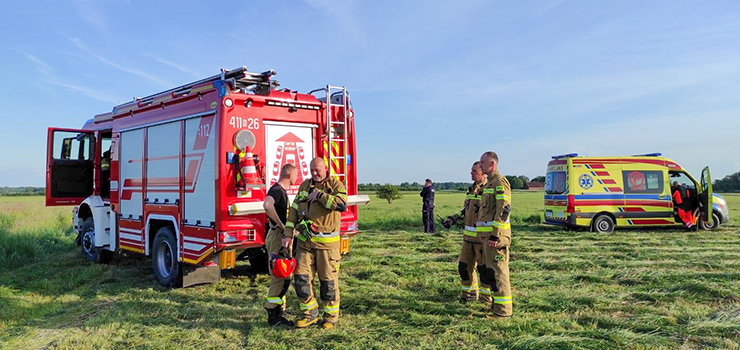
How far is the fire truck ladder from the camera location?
766cm

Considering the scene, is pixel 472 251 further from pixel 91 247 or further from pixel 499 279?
pixel 91 247

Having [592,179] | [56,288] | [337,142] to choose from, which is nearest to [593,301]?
[337,142]

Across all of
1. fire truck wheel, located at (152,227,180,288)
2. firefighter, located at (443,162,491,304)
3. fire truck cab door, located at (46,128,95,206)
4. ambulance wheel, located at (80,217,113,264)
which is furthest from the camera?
fire truck cab door, located at (46,128,95,206)

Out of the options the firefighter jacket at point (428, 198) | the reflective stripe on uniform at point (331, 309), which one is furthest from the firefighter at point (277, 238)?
the firefighter jacket at point (428, 198)

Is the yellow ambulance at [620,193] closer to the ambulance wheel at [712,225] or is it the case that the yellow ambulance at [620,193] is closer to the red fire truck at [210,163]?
the ambulance wheel at [712,225]

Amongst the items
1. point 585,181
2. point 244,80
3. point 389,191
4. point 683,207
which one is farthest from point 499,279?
point 389,191

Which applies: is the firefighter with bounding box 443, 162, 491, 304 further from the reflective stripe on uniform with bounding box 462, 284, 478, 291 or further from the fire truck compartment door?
the fire truck compartment door

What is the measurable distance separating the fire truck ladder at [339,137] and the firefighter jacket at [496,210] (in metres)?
2.43

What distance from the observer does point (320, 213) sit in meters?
5.45

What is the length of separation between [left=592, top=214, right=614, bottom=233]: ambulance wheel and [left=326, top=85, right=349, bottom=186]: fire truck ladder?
9824mm

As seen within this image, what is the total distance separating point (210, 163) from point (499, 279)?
403cm

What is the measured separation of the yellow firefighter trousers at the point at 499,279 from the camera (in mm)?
5625

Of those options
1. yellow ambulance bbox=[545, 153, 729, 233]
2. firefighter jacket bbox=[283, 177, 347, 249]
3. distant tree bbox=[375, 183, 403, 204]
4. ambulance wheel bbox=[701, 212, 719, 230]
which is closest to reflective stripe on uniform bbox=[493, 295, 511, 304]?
firefighter jacket bbox=[283, 177, 347, 249]

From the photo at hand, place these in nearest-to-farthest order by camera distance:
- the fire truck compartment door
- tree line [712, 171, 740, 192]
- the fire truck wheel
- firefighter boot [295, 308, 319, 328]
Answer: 1. firefighter boot [295, 308, 319, 328]
2. the fire truck compartment door
3. the fire truck wheel
4. tree line [712, 171, 740, 192]
